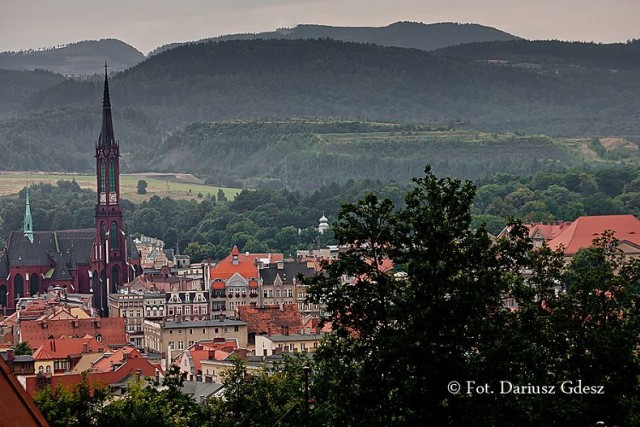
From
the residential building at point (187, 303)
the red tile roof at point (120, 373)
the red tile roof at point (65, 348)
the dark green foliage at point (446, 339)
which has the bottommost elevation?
the residential building at point (187, 303)

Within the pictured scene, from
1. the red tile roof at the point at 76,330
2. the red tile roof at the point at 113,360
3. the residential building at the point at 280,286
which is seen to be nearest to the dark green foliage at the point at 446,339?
the red tile roof at the point at 113,360

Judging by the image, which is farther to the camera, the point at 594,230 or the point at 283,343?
the point at 594,230

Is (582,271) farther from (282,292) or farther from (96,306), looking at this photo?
(96,306)

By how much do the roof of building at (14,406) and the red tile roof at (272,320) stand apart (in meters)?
82.2

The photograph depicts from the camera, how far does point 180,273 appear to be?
154875 mm

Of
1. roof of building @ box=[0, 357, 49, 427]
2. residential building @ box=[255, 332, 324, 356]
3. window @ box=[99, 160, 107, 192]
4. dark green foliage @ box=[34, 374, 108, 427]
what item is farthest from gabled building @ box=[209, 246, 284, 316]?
roof of building @ box=[0, 357, 49, 427]

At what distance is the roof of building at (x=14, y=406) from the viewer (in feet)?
60.5

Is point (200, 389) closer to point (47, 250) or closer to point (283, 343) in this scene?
point (283, 343)

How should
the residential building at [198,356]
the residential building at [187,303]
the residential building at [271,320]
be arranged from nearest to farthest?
the residential building at [198,356] → the residential building at [271,320] → the residential building at [187,303]

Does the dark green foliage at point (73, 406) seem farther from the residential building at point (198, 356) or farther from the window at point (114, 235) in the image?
the window at point (114, 235)

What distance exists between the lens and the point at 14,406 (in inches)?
728

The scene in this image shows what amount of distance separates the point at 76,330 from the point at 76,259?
154ft

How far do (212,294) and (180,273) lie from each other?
25.9 m

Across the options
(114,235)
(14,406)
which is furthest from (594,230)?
(14,406)
